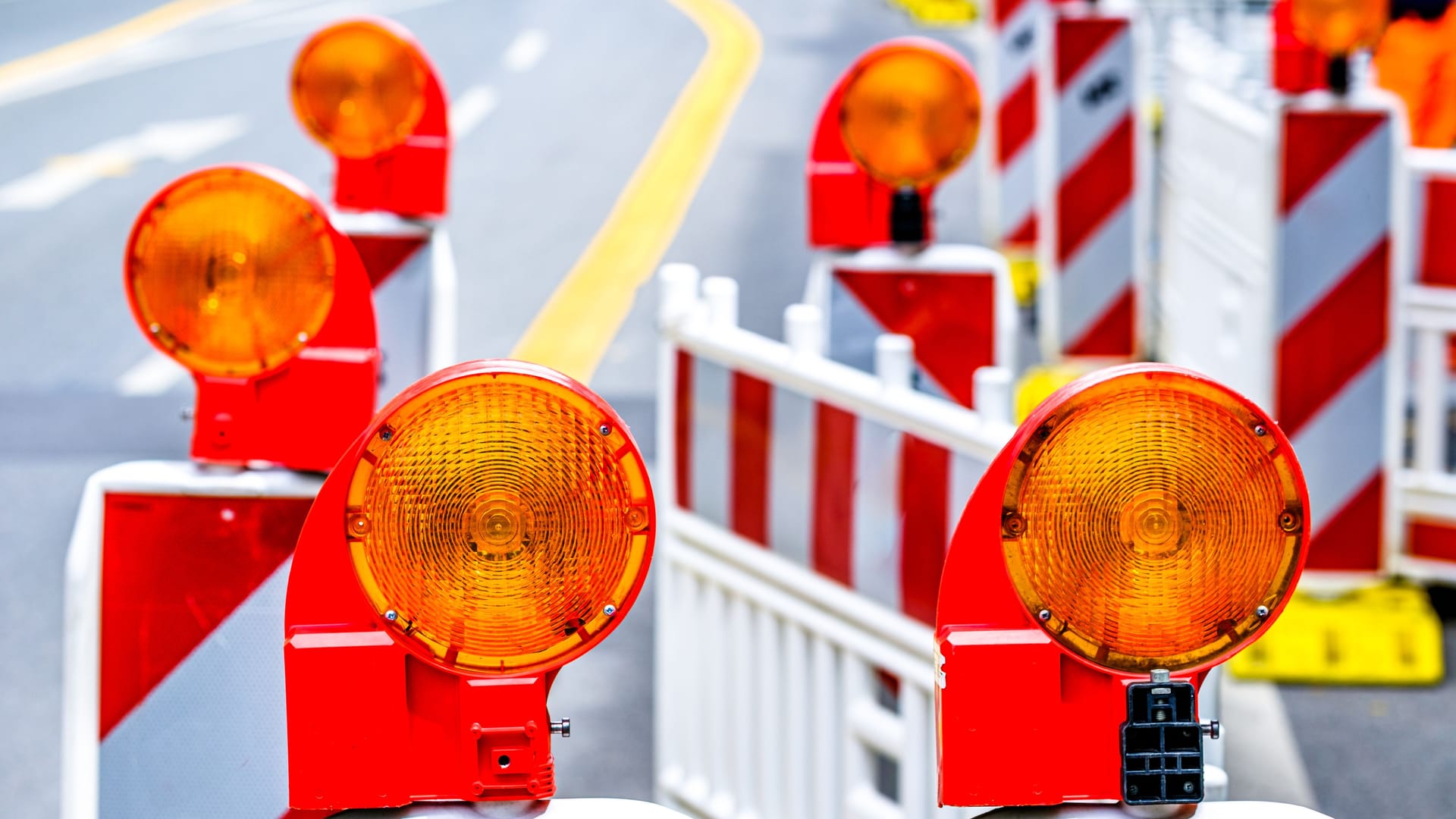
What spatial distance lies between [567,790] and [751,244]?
Result: 668 centimetres

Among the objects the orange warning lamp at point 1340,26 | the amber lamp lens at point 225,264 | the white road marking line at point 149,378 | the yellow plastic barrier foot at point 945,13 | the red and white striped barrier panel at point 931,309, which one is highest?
the yellow plastic barrier foot at point 945,13

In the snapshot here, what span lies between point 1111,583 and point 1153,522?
0.06 m

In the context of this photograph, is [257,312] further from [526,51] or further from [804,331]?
[526,51]

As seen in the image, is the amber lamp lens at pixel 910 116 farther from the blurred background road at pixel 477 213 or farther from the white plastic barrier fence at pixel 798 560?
the blurred background road at pixel 477 213

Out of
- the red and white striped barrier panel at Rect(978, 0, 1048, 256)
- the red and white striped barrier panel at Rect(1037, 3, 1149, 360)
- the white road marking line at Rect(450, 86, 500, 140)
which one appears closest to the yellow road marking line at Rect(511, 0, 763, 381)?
the white road marking line at Rect(450, 86, 500, 140)

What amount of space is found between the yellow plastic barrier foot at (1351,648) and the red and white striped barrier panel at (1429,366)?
269 millimetres

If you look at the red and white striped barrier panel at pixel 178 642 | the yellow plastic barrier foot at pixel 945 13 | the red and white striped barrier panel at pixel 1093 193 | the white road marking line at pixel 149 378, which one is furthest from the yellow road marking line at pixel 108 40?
the red and white striped barrier panel at pixel 178 642

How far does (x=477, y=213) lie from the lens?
11.9m

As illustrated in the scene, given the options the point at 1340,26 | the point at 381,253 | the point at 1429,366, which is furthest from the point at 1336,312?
the point at 381,253

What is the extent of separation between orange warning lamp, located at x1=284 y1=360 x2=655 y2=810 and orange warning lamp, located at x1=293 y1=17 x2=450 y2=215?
2.51m

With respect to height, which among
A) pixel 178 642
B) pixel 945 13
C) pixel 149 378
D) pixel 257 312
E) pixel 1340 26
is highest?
pixel 945 13

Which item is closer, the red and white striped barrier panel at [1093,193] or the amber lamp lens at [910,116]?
the amber lamp lens at [910,116]

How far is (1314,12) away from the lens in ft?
17.0

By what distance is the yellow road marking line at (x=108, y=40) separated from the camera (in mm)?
16141
